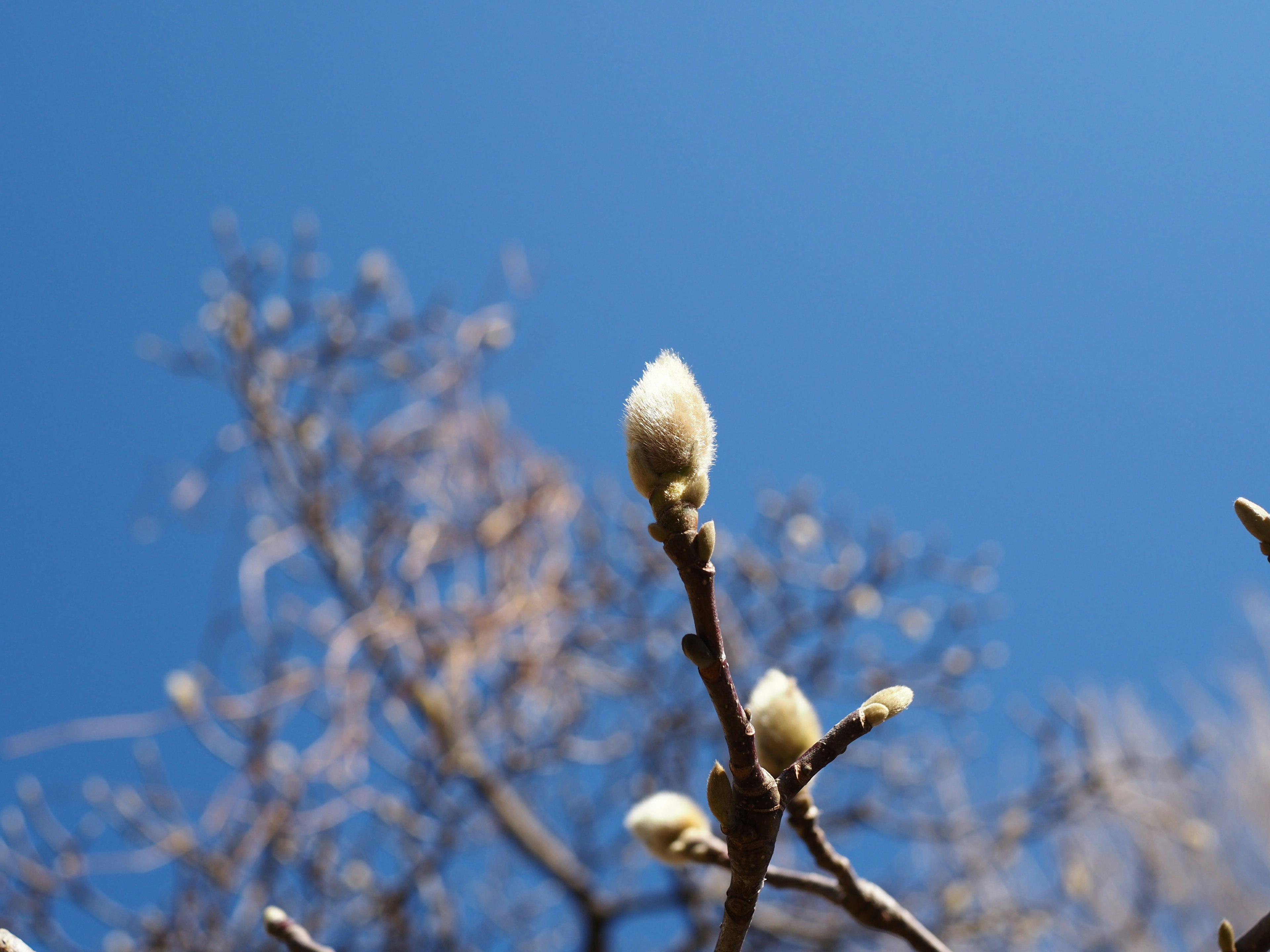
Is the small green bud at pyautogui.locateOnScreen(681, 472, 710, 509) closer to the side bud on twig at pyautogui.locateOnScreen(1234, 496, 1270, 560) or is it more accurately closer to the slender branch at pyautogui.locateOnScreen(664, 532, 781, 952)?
the slender branch at pyautogui.locateOnScreen(664, 532, 781, 952)

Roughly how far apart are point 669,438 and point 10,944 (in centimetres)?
55

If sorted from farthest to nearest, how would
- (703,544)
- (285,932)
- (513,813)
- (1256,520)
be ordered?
(513,813) < (285,932) < (1256,520) < (703,544)

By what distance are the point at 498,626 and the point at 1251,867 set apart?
658cm

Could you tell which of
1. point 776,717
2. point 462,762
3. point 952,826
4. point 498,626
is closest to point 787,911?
point 952,826

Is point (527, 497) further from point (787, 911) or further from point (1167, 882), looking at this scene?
point (1167, 882)

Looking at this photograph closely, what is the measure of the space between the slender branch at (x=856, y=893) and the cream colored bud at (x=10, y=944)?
0.56 meters

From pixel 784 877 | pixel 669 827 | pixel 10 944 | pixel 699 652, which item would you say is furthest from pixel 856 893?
pixel 10 944

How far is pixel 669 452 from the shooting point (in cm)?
54

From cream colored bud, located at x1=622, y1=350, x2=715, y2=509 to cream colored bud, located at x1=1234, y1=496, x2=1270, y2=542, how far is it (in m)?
0.36

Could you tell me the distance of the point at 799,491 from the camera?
324 cm

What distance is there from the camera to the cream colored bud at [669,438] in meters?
0.54

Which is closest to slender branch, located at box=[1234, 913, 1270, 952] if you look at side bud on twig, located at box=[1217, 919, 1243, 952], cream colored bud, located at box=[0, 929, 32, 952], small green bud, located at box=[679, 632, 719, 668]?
side bud on twig, located at box=[1217, 919, 1243, 952]

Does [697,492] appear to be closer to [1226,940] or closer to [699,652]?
[699,652]

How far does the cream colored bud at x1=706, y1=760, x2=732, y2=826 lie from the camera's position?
1.95 ft
